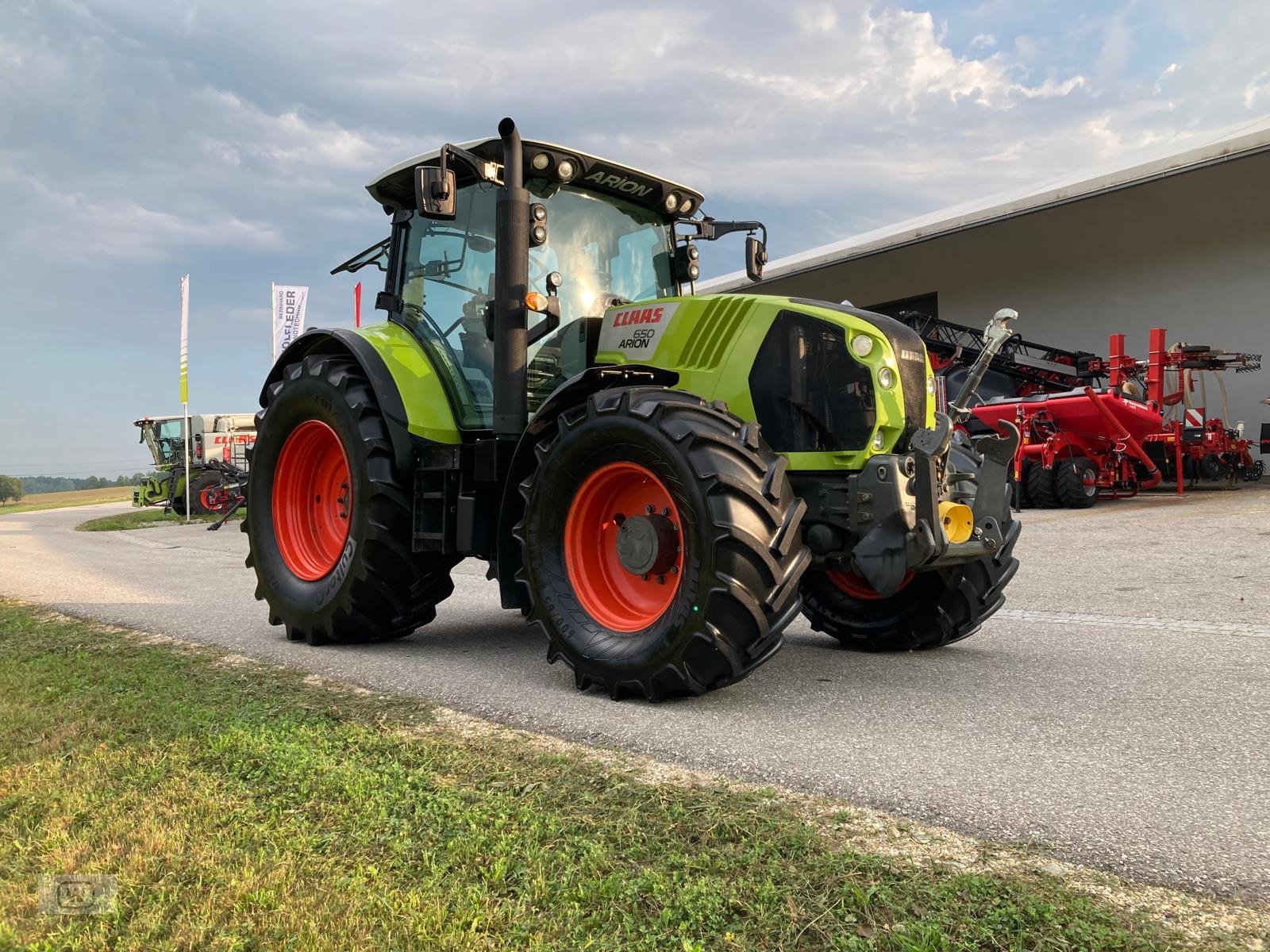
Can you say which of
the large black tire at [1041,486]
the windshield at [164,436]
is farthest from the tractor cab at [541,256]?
the windshield at [164,436]

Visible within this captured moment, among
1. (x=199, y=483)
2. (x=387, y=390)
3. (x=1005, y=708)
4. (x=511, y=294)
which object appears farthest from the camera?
(x=199, y=483)

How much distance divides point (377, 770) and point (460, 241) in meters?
3.40

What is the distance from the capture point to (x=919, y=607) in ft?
15.9

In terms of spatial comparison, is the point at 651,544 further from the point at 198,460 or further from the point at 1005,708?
the point at 198,460

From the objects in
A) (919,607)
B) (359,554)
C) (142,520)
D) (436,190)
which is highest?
(436,190)

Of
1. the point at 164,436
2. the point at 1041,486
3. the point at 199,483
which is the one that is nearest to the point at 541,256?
the point at 1041,486

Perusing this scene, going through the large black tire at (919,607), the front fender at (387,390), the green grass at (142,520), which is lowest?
the green grass at (142,520)

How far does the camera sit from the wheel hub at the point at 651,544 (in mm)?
4055

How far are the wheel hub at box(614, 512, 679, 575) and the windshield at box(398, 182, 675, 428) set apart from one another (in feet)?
4.19

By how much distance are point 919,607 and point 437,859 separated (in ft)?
10.4

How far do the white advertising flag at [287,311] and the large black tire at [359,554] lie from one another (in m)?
15.2

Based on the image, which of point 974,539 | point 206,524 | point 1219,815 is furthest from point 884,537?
point 206,524

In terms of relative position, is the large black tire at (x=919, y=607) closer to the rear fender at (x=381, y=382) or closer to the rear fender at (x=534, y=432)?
the rear fender at (x=534, y=432)

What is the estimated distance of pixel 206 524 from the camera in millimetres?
21109
